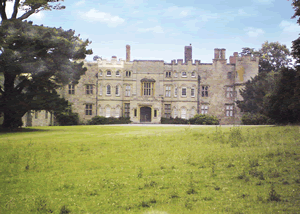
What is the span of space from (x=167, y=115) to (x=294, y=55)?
31863 mm

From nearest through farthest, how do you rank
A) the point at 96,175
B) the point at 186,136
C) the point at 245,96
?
the point at 96,175, the point at 186,136, the point at 245,96

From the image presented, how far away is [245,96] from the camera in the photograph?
44.9m

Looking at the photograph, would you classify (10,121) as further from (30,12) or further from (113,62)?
(113,62)

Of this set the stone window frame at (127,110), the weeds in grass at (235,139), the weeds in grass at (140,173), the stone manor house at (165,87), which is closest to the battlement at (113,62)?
the stone manor house at (165,87)

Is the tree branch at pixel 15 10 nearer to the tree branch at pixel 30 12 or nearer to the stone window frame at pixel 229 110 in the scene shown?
the tree branch at pixel 30 12

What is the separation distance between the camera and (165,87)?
50250 millimetres

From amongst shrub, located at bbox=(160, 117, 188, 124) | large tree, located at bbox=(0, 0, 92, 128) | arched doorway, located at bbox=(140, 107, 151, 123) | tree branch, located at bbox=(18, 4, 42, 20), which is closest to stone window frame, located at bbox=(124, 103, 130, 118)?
arched doorway, located at bbox=(140, 107, 151, 123)

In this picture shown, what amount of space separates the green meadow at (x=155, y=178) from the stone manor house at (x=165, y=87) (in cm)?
3391

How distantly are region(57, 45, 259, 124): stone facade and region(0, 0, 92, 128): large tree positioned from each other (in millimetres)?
20801

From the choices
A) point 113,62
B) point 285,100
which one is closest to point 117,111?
point 113,62

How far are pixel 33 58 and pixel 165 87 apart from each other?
2705 centimetres

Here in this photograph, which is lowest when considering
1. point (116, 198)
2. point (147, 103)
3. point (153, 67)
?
point (116, 198)

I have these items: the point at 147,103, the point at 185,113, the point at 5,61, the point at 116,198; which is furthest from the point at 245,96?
the point at 116,198

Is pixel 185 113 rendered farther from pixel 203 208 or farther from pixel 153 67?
pixel 203 208
